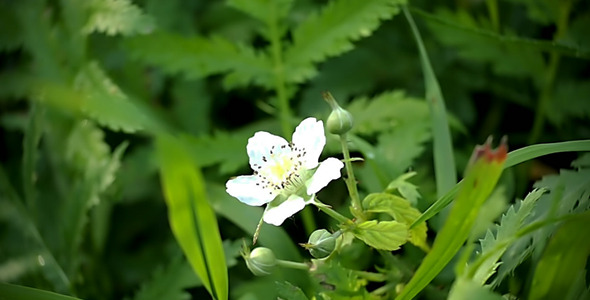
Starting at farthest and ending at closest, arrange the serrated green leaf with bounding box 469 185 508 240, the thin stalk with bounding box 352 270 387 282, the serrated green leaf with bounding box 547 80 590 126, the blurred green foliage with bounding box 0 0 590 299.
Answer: the serrated green leaf with bounding box 547 80 590 126 < the blurred green foliage with bounding box 0 0 590 299 < the serrated green leaf with bounding box 469 185 508 240 < the thin stalk with bounding box 352 270 387 282

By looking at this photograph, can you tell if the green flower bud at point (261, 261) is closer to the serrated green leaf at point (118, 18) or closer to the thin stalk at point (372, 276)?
the thin stalk at point (372, 276)

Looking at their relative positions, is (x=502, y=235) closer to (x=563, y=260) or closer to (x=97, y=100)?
(x=563, y=260)

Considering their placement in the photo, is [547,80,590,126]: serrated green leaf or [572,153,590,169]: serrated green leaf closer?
[572,153,590,169]: serrated green leaf

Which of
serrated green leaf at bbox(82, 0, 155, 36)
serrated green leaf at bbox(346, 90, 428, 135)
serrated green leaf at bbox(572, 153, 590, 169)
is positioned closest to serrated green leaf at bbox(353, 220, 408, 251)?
serrated green leaf at bbox(572, 153, 590, 169)

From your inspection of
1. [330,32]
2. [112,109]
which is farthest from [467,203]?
[112,109]

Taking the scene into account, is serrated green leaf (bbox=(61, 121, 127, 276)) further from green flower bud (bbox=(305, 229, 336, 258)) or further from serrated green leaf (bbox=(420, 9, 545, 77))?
serrated green leaf (bbox=(420, 9, 545, 77))

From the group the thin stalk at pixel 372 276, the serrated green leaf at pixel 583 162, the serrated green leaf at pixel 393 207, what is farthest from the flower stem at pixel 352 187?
the serrated green leaf at pixel 583 162
